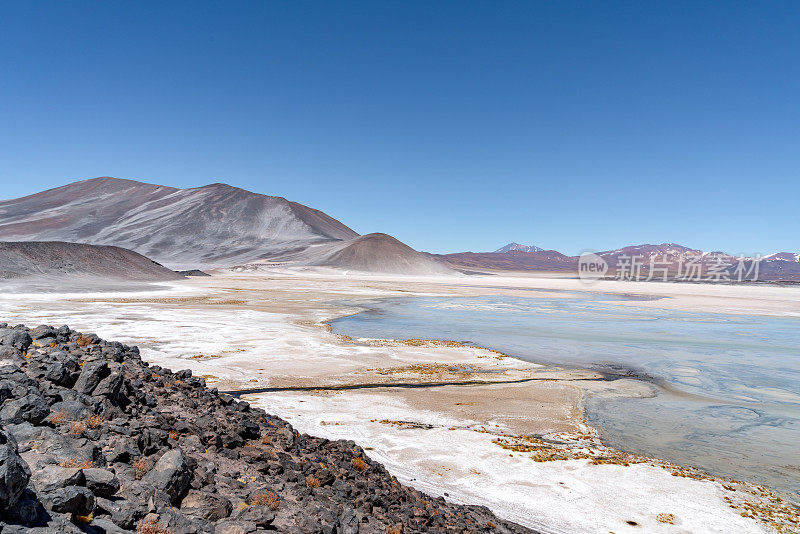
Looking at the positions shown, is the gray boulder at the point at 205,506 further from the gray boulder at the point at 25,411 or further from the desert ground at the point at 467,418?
the desert ground at the point at 467,418

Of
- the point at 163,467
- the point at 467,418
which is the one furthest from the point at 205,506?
the point at 467,418

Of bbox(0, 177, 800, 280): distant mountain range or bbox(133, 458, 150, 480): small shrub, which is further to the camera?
bbox(0, 177, 800, 280): distant mountain range

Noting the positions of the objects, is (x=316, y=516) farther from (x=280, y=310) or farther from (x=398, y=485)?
(x=280, y=310)

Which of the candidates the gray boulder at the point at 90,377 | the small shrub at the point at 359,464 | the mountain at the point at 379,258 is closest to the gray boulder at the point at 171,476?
the gray boulder at the point at 90,377

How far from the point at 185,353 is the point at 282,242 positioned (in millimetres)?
150581

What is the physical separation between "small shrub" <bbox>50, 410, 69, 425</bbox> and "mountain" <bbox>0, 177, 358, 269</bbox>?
Result: 470ft

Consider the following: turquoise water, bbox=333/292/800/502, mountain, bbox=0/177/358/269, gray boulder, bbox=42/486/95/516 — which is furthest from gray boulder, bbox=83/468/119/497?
mountain, bbox=0/177/358/269

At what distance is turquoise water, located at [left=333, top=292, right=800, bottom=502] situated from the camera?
9453mm

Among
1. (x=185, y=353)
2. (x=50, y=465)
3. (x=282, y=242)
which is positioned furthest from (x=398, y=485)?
(x=282, y=242)

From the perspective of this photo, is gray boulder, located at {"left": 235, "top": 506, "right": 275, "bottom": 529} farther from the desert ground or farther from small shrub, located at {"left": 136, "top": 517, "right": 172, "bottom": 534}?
the desert ground

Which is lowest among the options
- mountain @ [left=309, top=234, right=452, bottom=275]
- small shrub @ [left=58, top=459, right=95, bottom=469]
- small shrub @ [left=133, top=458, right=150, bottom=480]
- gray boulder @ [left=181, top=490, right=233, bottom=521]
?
gray boulder @ [left=181, top=490, right=233, bottom=521]

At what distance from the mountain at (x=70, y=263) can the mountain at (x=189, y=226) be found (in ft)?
251

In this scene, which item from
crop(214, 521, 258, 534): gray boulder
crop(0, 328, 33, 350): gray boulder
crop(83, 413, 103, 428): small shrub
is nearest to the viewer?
crop(214, 521, 258, 534): gray boulder

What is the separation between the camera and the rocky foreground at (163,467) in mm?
3836
